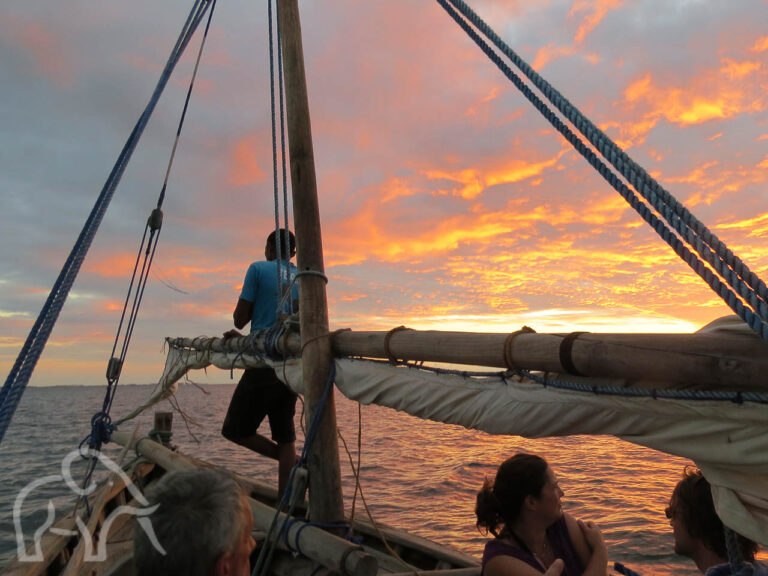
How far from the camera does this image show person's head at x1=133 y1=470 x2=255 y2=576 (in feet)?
4.00

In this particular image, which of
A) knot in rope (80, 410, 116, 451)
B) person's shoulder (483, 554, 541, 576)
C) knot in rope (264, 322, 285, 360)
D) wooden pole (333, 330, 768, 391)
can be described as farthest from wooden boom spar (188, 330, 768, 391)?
knot in rope (80, 410, 116, 451)

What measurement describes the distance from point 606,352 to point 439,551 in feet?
9.34

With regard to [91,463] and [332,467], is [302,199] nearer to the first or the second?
[332,467]

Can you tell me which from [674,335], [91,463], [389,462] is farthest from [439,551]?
[389,462]

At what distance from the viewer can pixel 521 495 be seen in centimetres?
251

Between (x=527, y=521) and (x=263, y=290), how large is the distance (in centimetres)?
319

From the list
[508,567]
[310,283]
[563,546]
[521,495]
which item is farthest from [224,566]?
[310,283]

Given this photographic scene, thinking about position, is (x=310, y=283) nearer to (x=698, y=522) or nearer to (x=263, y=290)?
(x=263, y=290)

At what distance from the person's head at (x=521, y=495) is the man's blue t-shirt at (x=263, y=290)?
2782 mm

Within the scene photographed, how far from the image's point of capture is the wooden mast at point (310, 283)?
3346mm

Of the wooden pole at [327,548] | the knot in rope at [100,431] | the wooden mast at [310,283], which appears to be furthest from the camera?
the knot in rope at [100,431]

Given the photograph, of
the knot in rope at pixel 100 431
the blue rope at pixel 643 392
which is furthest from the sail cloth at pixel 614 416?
the knot in rope at pixel 100 431

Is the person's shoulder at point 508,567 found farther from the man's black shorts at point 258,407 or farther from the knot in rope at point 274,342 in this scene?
the man's black shorts at point 258,407

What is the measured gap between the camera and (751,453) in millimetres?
1511
